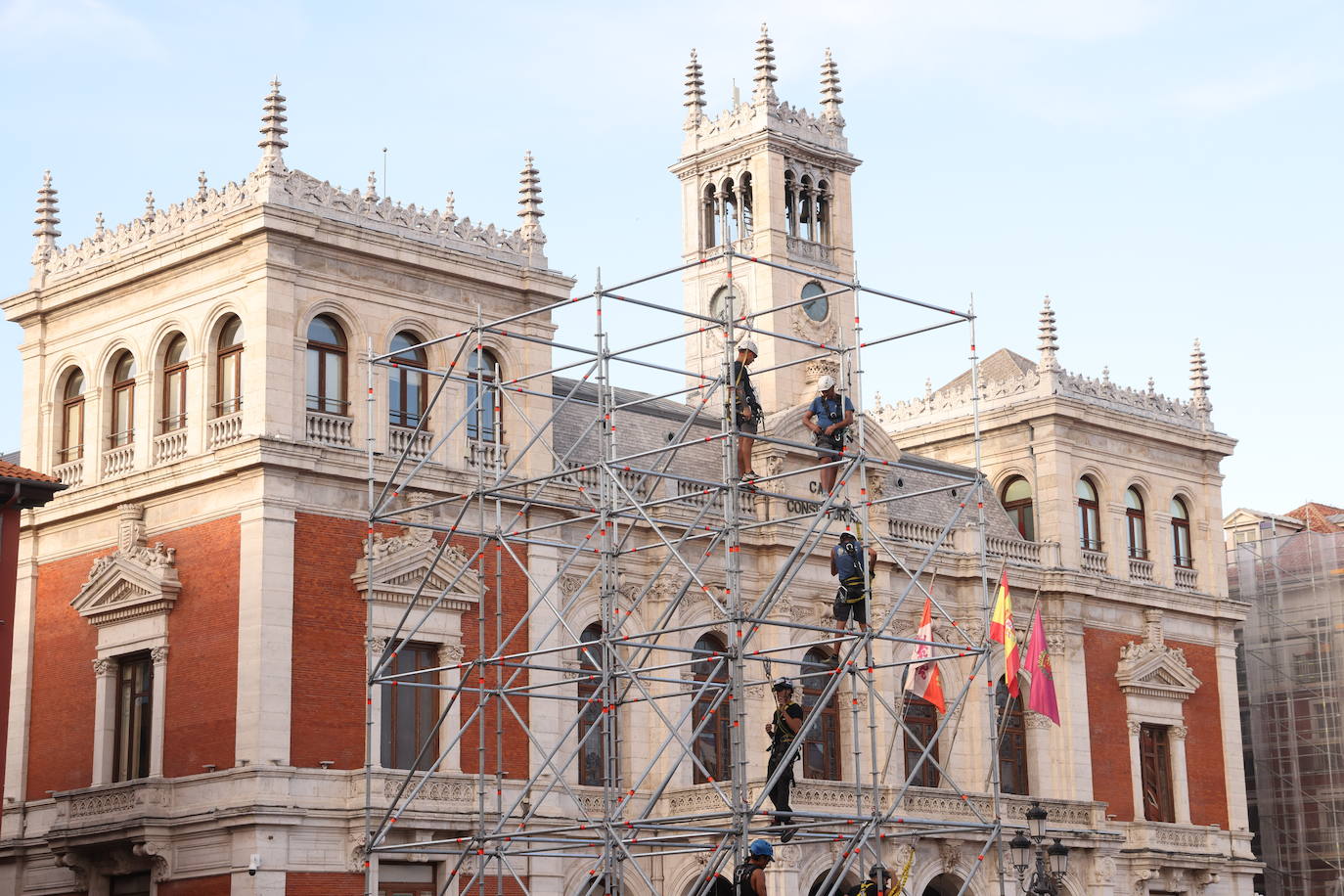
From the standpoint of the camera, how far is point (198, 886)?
36375mm

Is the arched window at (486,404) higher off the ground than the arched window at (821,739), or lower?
higher

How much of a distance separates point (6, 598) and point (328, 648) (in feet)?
18.3

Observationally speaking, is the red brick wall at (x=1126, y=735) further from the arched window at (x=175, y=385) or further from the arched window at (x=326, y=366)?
the arched window at (x=175, y=385)

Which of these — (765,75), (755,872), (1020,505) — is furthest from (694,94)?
(755,872)

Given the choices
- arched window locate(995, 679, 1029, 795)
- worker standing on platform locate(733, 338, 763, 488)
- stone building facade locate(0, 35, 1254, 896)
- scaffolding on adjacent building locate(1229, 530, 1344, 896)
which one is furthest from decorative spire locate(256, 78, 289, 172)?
scaffolding on adjacent building locate(1229, 530, 1344, 896)

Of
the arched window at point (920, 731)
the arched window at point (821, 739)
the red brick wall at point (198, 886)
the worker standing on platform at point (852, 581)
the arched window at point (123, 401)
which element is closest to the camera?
the worker standing on platform at point (852, 581)

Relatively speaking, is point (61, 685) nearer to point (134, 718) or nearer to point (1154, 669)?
point (134, 718)

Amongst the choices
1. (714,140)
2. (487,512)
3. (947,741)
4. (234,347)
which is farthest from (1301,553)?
(234,347)

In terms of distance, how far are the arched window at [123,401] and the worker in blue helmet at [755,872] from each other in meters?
20.3

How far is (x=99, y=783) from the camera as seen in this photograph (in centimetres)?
3853

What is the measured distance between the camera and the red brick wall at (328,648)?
121ft

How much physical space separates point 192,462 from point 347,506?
2751 mm

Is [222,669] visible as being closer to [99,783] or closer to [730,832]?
[99,783]

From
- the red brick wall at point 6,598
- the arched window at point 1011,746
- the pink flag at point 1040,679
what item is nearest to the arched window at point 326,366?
the red brick wall at point 6,598
